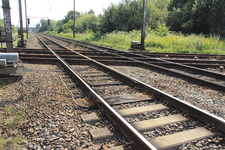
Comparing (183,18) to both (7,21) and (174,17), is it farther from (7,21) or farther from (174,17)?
(7,21)

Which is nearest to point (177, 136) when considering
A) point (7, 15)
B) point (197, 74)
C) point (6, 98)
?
point (6, 98)

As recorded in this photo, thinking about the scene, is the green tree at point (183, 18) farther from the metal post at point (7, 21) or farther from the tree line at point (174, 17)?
the metal post at point (7, 21)

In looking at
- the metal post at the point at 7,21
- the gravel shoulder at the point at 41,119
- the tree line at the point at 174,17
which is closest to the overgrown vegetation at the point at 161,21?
the tree line at the point at 174,17

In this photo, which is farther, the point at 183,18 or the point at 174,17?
the point at 174,17

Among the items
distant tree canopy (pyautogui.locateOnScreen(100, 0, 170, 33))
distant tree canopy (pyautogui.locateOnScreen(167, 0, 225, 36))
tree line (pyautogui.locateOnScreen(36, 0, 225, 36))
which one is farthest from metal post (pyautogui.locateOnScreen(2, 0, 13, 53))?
distant tree canopy (pyautogui.locateOnScreen(167, 0, 225, 36))

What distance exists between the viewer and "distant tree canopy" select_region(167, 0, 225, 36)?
24.6 m

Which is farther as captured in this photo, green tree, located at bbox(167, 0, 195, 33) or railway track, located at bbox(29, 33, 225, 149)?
green tree, located at bbox(167, 0, 195, 33)

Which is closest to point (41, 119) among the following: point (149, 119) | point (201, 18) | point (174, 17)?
point (149, 119)

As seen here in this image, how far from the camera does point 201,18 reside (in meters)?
26.0

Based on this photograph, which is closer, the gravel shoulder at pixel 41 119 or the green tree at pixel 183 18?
the gravel shoulder at pixel 41 119

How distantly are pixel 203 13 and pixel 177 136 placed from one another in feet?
92.4

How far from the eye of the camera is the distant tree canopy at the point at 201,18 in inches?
968

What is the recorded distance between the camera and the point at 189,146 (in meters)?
2.39

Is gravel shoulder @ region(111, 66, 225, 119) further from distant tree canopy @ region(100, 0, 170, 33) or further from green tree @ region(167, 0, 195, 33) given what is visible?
distant tree canopy @ region(100, 0, 170, 33)
